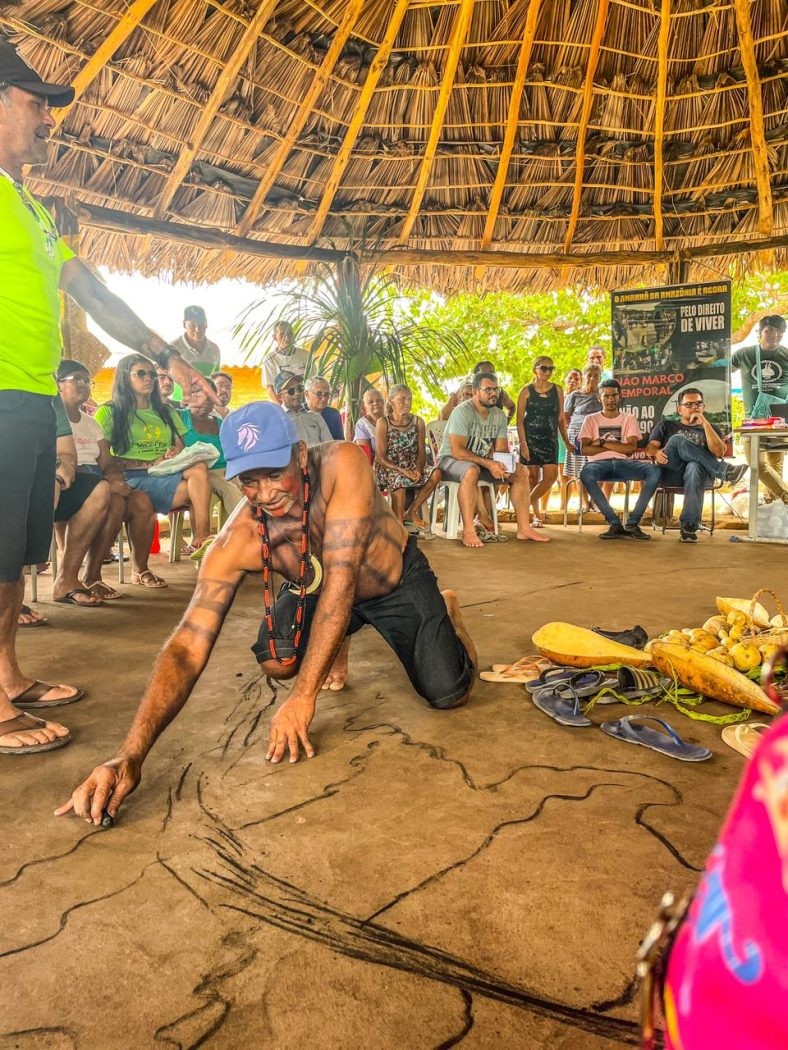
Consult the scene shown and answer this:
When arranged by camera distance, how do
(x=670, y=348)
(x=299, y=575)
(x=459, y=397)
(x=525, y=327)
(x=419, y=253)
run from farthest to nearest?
(x=525, y=327)
(x=670, y=348)
(x=459, y=397)
(x=419, y=253)
(x=299, y=575)

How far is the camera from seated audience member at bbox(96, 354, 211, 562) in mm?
4988

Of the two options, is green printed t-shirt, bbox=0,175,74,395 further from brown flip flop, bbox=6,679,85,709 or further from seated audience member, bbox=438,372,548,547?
seated audience member, bbox=438,372,548,547

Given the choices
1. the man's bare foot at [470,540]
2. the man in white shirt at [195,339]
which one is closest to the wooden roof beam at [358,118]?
the man in white shirt at [195,339]

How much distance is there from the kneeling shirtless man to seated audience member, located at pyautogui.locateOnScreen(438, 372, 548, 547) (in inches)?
158

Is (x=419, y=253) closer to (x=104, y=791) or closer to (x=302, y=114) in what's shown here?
(x=302, y=114)

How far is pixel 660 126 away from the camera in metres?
6.77

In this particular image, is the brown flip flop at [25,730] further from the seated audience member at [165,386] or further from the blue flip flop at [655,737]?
the seated audience member at [165,386]

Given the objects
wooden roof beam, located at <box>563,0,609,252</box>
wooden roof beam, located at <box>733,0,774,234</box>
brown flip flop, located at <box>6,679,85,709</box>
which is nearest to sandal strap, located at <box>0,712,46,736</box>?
brown flip flop, located at <box>6,679,85,709</box>

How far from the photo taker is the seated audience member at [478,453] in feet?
22.2

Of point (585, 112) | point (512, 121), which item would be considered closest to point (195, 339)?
point (512, 121)

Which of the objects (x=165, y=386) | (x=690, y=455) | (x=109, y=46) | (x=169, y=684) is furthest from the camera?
(x=690, y=455)

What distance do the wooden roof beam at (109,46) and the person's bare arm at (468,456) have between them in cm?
384

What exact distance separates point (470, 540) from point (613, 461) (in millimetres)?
1784

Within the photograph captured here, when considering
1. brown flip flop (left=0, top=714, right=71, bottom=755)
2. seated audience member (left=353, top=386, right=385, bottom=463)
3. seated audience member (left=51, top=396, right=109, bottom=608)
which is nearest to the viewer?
brown flip flop (left=0, top=714, right=71, bottom=755)
